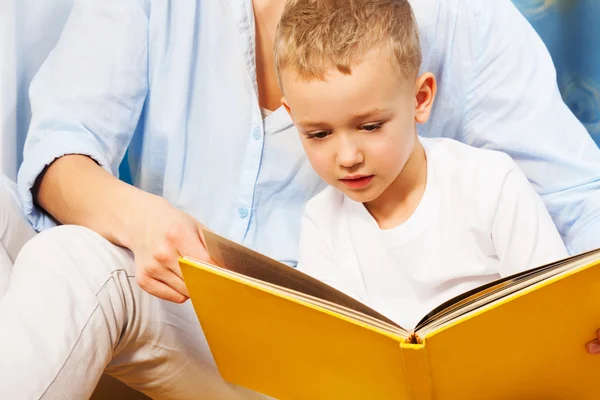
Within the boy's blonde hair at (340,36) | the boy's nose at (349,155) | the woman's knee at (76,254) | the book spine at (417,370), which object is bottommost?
the book spine at (417,370)

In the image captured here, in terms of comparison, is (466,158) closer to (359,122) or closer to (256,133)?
(359,122)

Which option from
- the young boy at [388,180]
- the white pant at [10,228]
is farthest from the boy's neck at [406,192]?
the white pant at [10,228]

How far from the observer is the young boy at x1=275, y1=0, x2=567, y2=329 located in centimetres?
104

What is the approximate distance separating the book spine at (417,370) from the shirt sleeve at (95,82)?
63cm

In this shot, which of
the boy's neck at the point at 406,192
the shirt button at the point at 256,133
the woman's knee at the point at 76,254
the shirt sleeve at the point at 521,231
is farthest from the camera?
the shirt button at the point at 256,133

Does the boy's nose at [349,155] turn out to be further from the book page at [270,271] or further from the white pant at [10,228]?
the white pant at [10,228]

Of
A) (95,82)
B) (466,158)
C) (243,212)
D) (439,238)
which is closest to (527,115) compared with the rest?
(466,158)

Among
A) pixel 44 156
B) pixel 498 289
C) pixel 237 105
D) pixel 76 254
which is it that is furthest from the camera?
pixel 237 105

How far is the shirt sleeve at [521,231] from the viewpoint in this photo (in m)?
1.07

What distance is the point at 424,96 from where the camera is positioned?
3.79 feet

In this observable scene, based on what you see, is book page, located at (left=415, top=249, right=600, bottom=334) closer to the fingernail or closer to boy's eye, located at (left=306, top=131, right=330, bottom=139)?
the fingernail

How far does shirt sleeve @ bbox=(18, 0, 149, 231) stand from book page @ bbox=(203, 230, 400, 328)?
1.32 feet

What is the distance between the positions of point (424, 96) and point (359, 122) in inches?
6.4

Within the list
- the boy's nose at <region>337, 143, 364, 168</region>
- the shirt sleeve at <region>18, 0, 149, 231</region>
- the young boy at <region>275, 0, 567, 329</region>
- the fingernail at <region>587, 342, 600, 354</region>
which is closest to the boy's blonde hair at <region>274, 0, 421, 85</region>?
the young boy at <region>275, 0, 567, 329</region>
